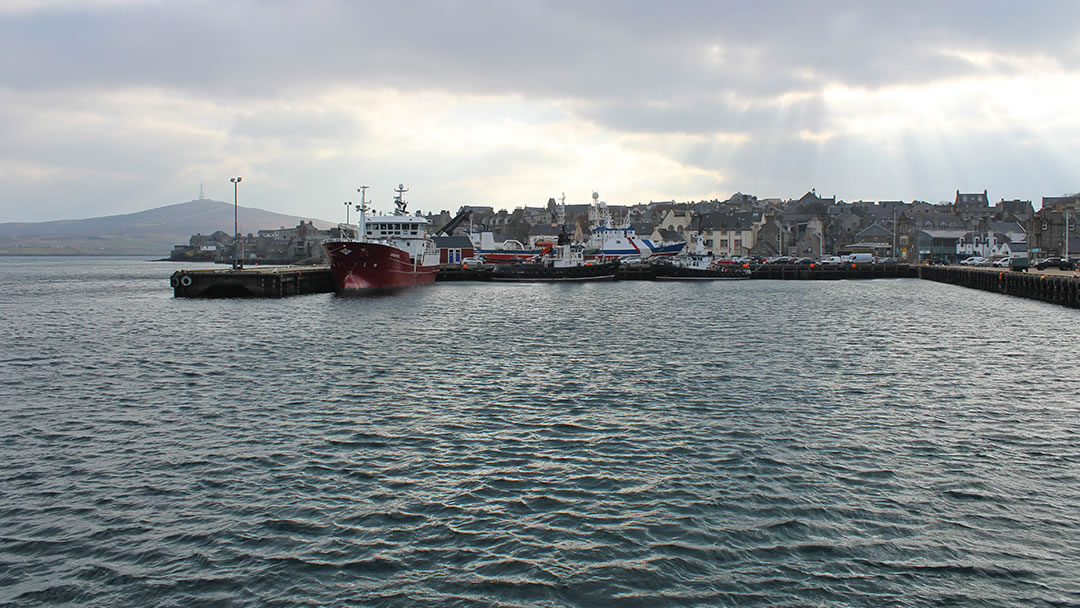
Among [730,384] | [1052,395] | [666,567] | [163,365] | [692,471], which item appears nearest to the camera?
[666,567]

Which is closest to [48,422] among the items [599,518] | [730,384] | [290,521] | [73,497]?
[73,497]

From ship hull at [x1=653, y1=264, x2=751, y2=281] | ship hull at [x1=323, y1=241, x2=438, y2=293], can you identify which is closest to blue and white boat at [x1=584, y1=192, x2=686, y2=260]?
ship hull at [x1=653, y1=264, x2=751, y2=281]

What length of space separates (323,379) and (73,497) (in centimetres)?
1198

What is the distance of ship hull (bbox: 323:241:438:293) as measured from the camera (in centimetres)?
6775

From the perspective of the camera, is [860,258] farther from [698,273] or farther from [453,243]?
[453,243]

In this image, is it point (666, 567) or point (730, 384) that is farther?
point (730, 384)

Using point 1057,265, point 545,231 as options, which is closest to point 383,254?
point 1057,265

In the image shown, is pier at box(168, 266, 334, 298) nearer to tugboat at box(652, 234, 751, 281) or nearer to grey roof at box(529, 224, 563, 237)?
tugboat at box(652, 234, 751, 281)

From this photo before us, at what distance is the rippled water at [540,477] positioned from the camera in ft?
32.8

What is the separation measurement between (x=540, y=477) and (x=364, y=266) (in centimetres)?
5859

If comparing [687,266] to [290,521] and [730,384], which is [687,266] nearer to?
[730,384]

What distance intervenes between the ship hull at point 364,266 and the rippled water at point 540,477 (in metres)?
35.9

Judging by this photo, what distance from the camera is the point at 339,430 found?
1800 centimetres

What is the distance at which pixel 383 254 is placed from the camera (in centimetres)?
7069
